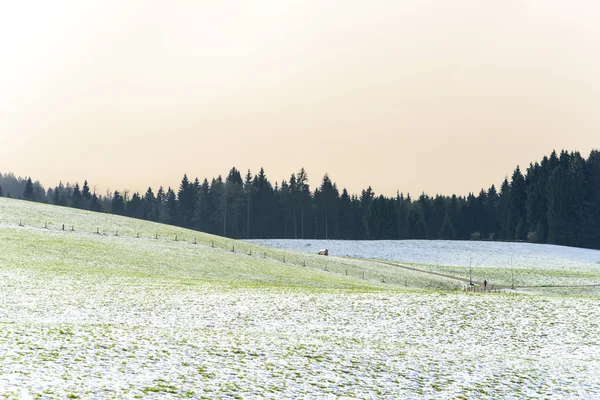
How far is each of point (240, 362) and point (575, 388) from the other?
1185cm

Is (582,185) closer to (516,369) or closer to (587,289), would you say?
(587,289)

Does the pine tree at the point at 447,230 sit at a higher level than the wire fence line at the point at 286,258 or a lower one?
higher

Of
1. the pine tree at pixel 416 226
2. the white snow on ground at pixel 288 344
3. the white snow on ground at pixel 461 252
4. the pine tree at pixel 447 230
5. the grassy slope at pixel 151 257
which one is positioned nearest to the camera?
the white snow on ground at pixel 288 344

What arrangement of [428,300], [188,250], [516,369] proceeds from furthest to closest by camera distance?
[188,250] → [428,300] → [516,369]

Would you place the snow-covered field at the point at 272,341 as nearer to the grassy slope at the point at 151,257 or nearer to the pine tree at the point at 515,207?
the grassy slope at the point at 151,257

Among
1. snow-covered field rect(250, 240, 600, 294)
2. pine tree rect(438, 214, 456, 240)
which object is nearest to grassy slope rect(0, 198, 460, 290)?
snow-covered field rect(250, 240, 600, 294)

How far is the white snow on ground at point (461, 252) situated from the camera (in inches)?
4259

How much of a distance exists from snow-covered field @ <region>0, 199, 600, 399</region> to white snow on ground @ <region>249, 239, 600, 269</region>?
2740 inches

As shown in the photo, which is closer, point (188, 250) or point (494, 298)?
point (494, 298)

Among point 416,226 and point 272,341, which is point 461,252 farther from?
point 272,341

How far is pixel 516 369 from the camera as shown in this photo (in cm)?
2212

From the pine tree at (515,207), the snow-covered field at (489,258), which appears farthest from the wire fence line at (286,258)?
the pine tree at (515,207)

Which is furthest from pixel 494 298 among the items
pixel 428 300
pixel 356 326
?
pixel 356 326

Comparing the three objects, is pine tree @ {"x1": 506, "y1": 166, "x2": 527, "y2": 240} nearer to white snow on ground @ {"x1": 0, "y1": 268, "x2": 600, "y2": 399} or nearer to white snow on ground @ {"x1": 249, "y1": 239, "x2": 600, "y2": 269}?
white snow on ground @ {"x1": 249, "y1": 239, "x2": 600, "y2": 269}
